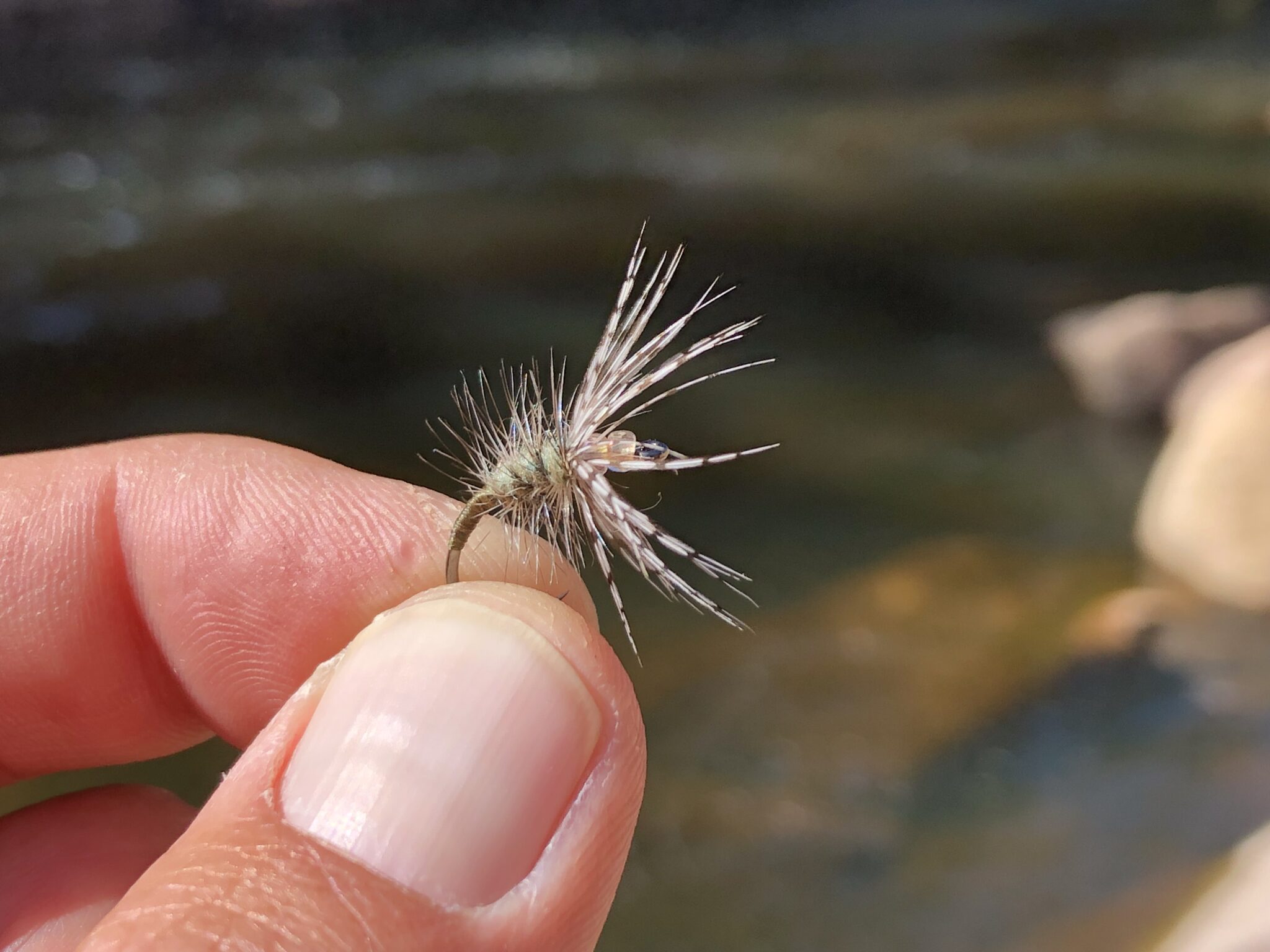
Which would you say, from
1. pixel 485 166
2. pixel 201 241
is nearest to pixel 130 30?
pixel 201 241

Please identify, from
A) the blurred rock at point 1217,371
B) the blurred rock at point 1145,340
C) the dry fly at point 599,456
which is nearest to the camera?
the dry fly at point 599,456

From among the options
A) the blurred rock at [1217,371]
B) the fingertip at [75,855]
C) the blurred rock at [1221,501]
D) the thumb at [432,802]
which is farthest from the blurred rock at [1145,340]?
the fingertip at [75,855]

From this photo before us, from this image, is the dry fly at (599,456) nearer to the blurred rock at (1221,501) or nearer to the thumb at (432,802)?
the thumb at (432,802)

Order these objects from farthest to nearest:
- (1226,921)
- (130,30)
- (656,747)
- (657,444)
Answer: (130,30) → (656,747) → (1226,921) → (657,444)

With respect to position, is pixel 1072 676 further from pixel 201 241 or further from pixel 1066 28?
pixel 201 241

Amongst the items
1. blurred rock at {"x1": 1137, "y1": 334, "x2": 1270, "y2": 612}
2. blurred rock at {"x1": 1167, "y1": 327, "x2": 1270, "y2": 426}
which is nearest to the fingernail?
blurred rock at {"x1": 1137, "y1": 334, "x2": 1270, "y2": 612}

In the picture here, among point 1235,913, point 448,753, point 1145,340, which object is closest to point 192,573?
point 448,753

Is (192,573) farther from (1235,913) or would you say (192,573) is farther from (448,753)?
(1235,913)
